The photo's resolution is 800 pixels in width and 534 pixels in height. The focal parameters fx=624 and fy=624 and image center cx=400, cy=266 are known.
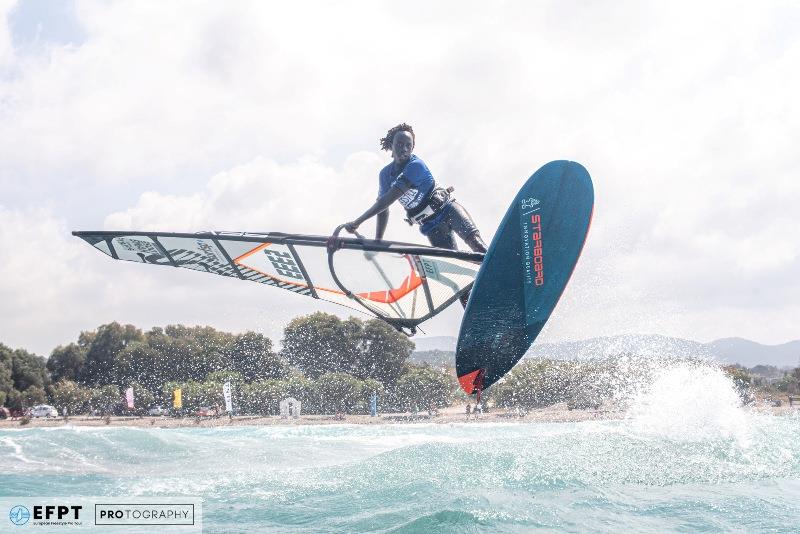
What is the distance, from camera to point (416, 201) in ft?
20.9

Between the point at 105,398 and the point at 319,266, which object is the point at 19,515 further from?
the point at 105,398

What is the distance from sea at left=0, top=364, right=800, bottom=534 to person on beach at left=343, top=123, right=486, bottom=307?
11.0ft

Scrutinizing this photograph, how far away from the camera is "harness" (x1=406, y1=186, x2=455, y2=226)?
6.41 meters

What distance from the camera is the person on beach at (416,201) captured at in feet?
20.0

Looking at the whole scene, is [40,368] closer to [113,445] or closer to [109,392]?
[109,392]

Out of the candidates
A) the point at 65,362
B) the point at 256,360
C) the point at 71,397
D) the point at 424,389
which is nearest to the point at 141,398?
the point at 71,397

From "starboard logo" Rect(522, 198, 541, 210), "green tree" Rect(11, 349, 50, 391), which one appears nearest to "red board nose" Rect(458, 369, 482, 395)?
"starboard logo" Rect(522, 198, 541, 210)

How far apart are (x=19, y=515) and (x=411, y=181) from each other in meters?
8.05

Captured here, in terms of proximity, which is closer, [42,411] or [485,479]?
[485,479]

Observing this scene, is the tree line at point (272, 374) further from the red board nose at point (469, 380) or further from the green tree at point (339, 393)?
the red board nose at point (469, 380)

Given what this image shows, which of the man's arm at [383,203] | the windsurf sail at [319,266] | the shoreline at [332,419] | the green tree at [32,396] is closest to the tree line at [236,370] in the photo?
the green tree at [32,396]

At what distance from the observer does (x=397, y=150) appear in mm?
6098

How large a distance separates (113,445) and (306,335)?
42.5m

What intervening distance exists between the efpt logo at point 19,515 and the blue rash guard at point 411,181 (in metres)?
7.10
